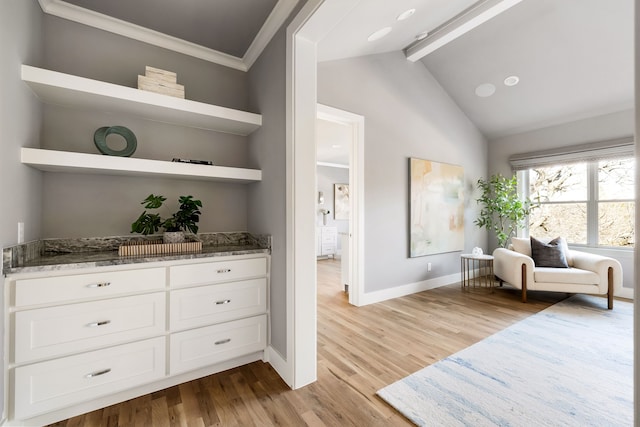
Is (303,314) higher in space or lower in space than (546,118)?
lower

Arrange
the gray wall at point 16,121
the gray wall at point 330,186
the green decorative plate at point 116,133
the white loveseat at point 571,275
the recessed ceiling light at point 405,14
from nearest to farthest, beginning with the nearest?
the gray wall at point 16,121, the green decorative plate at point 116,133, the recessed ceiling light at point 405,14, the white loveseat at point 571,275, the gray wall at point 330,186

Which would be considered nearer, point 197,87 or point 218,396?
point 218,396

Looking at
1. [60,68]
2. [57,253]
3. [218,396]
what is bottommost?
[218,396]

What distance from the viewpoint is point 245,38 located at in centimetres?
216

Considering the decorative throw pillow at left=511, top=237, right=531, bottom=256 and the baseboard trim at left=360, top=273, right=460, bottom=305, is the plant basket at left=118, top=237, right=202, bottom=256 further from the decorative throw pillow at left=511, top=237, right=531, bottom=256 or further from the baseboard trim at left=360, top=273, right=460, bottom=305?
the decorative throw pillow at left=511, top=237, right=531, bottom=256

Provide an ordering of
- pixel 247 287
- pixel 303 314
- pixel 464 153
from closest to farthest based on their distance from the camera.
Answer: pixel 303 314, pixel 247 287, pixel 464 153

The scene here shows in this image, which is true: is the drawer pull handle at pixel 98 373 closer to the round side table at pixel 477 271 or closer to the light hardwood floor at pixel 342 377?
the light hardwood floor at pixel 342 377

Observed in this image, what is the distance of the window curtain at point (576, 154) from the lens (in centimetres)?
366

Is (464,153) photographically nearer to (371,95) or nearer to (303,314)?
(371,95)

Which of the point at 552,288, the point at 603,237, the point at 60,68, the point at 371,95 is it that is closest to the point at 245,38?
the point at 60,68

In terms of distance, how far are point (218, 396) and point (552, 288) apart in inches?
152

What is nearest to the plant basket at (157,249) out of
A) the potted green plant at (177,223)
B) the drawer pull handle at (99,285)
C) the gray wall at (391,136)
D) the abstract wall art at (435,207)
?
the potted green plant at (177,223)

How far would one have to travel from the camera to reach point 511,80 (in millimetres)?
3842

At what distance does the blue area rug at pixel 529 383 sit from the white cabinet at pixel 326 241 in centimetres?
470
